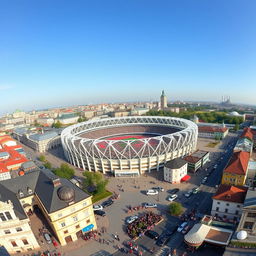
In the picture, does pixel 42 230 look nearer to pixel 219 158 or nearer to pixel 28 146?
pixel 219 158

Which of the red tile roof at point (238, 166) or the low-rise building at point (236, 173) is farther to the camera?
the red tile roof at point (238, 166)

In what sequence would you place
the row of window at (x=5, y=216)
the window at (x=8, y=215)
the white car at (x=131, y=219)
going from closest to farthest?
1. the row of window at (x=5, y=216)
2. the window at (x=8, y=215)
3. the white car at (x=131, y=219)

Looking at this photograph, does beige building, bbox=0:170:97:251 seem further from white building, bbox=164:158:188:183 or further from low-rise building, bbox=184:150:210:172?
low-rise building, bbox=184:150:210:172

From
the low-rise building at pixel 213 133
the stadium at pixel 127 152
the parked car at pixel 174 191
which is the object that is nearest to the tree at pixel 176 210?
the parked car at pixel 174 191

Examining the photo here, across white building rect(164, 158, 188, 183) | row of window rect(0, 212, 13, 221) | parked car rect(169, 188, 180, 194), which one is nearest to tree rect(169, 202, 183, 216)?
parked car rect(169, 188, 180, 194)

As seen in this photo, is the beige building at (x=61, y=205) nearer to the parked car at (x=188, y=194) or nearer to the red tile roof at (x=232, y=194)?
the parked car at (x=188, y=194)

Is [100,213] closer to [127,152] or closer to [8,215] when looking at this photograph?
[8,215]

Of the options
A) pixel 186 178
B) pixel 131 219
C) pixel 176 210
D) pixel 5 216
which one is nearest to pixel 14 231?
pixel 5 216
